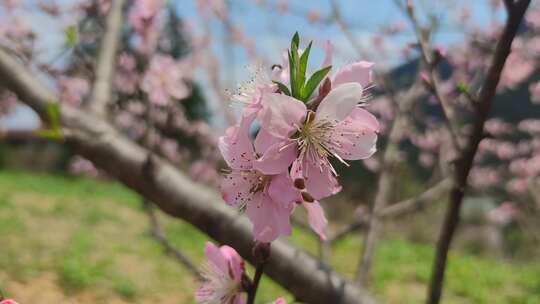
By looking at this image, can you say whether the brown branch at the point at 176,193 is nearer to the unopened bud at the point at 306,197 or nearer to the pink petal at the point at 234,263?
the pink petal at the point at 234,263

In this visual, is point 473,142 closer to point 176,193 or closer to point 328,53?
point 328,53

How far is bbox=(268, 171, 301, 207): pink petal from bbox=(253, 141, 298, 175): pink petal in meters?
0.01

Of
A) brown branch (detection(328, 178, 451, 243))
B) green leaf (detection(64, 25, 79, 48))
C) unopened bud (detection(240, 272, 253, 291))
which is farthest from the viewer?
brown branch (detection(328, 178, 451, 243))

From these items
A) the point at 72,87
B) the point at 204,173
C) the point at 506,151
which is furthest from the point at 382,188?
the point at 506,151

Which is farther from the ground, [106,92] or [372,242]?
[106,92]

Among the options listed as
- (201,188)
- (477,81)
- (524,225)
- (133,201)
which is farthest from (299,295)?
(133,201)

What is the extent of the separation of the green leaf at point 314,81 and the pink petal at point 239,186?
10cm

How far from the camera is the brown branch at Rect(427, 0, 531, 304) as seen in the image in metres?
0.72

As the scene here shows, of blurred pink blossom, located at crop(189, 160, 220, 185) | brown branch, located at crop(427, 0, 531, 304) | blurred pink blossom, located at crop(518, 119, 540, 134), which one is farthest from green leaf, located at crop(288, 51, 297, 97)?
blurred pink blossom, located at crop(518, 119, 540, 134)

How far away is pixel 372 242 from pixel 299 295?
2.95 ft

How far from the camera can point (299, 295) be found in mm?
868

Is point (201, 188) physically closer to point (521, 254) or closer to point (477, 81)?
point (477, 81)

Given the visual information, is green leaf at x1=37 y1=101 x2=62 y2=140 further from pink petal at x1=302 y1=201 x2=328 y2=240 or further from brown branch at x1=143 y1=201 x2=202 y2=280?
pink petal at x1=302 y1=201 x2=328 y2=240

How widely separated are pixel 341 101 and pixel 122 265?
483cm
